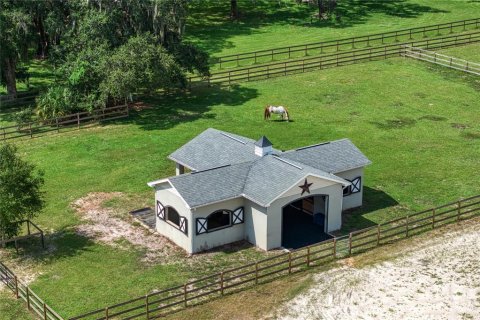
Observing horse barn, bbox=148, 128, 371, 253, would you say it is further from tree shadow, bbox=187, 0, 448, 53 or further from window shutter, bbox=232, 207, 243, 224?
tree shadow, bbox=187, 0, 448, 53

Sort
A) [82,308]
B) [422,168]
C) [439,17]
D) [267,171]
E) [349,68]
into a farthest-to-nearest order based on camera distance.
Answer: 1. [439,17]
2. [349,68]
3. [422,168]
4. [267,171]
5. [82,308]

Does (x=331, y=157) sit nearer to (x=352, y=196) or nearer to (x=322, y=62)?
(x=352, y=196)

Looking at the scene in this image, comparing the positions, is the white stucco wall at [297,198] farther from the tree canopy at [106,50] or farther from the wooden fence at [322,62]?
the wooden fence at [322,62]

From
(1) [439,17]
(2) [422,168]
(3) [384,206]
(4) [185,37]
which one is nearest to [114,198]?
(3) [384,206]

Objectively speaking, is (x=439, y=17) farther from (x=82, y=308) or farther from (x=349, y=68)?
(x=82, y=308)

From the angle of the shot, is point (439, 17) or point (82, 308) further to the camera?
point (439, 17)

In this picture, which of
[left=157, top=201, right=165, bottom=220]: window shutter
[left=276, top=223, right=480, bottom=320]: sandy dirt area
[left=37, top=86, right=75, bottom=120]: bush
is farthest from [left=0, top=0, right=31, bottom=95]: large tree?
[left=276, top=223, right=480, bottom=320]: sandy dirt area
